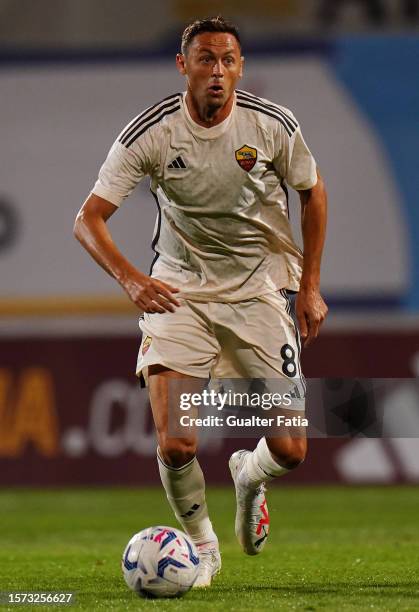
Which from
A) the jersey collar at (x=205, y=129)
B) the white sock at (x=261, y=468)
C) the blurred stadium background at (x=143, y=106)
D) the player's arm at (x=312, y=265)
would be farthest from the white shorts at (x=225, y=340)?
the blurred stadium background at (x=143, y=106)

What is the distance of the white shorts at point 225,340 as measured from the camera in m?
5.54

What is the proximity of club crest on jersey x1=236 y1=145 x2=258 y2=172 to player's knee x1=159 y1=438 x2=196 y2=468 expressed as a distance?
3.73 ft

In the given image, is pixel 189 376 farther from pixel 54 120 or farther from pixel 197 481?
pixel 54 120

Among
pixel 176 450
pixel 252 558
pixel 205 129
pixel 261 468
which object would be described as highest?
pixel 205 129

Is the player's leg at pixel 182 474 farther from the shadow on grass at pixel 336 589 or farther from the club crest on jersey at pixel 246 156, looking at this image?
the club crest on jersey at pixel 246 156

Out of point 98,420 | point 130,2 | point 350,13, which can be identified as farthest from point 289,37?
point 98,420

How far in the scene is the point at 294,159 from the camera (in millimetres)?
5574

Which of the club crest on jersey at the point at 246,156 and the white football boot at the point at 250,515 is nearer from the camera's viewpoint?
the club crest on jersey at the point at 246,156

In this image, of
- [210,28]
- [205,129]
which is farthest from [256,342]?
[210,28]

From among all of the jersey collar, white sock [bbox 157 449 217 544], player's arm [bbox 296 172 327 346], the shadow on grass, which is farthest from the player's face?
the shadow on grass

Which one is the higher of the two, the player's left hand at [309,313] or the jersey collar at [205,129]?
the jersey collar at [205,129]

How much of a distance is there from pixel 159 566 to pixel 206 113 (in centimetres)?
181

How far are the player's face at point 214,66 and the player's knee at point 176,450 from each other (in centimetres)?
134

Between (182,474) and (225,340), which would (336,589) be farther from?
(225,340)
